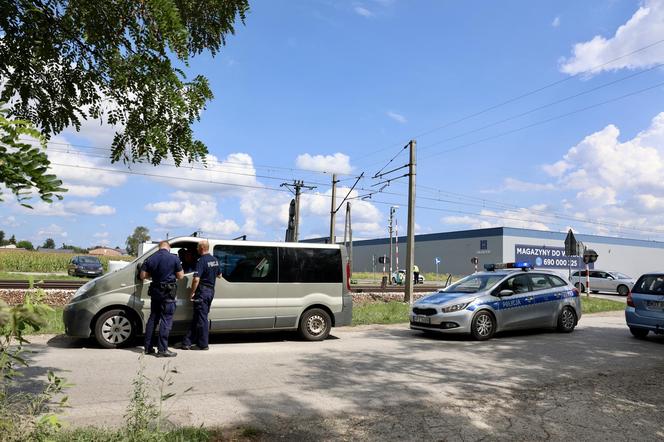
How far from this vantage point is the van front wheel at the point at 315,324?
9.82m

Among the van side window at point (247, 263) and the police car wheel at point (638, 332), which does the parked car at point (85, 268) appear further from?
the police car wheel at point (638, 332)

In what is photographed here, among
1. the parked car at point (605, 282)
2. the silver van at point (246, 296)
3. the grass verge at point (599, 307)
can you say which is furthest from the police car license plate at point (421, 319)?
the parked car at point (605, 282)

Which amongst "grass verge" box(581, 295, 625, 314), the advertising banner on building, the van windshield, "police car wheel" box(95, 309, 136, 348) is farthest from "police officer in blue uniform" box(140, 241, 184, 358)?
the advertising banner on building

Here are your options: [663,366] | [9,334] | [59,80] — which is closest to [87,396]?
[59,80]

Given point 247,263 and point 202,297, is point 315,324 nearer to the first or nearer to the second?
point 247,263

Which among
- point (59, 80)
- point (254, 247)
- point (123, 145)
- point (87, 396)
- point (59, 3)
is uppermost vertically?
point (59, 3)

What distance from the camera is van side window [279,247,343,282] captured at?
972cm

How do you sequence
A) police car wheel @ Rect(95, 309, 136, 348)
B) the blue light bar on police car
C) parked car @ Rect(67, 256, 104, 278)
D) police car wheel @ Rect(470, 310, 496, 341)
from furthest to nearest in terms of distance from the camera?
parked car @ Rect(67, 256, 104, 278) < the blue light bar on police car < police car wheel @ Rect(470, 310, 496, 341) < police car wheel @ Rect(95, 309, 136, 348)

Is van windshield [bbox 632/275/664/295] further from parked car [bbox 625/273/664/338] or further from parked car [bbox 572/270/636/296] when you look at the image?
parked car [bbox 572/270/636/296]

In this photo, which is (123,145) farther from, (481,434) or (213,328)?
(213,328)

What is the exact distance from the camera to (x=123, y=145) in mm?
4801

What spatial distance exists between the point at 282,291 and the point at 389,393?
13.6 ft

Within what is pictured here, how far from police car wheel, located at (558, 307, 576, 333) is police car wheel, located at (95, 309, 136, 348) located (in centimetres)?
920

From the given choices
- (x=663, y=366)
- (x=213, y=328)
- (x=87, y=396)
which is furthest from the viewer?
(x=213, y=328)
